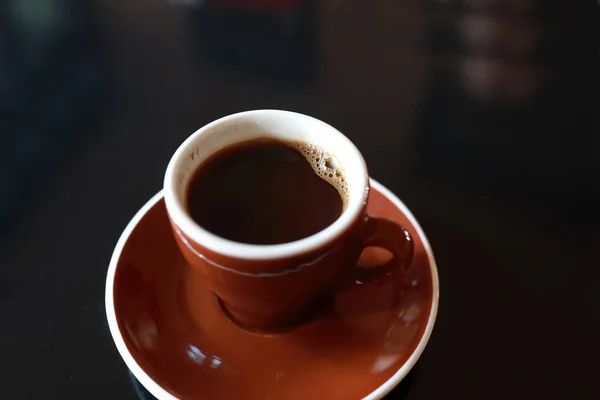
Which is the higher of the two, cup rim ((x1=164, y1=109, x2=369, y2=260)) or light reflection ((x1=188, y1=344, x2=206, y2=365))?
cup rim ((x1=164, y1=109, x2=369, y2=260))

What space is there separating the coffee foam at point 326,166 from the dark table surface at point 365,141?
19 cm

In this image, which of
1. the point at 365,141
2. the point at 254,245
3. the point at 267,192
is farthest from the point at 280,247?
the point at 365,141

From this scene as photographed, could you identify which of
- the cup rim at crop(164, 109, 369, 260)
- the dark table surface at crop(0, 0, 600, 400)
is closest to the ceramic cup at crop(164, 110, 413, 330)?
the cup rim at crop(164, 109, 369, 260)

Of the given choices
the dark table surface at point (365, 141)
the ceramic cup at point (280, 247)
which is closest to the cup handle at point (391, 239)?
the ceramic cup at point (280, 247)

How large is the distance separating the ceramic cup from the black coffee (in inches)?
0.6

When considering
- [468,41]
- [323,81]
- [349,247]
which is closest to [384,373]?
[349,247]

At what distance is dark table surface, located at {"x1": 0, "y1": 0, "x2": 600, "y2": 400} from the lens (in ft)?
2.23

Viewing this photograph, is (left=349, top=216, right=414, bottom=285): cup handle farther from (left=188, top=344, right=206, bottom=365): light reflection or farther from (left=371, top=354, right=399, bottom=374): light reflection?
(left=188, top=344, right=206, bottom=365): light reflection

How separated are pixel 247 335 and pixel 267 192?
161 millimetres

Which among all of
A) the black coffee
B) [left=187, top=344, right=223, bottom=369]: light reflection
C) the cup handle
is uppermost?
the black coffee

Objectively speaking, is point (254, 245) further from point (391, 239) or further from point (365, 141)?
point (365, 141)

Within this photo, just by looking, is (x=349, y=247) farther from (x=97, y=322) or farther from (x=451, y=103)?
(x=451, y=103)

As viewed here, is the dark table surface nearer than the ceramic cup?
No

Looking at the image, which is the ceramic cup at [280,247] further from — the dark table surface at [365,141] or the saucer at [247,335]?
the dark table surface at [365,141]
